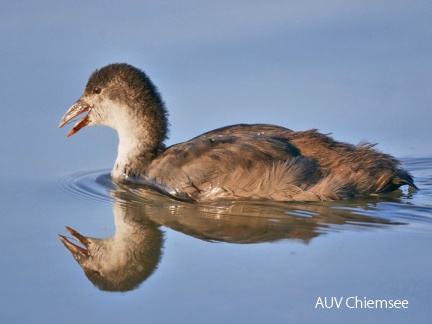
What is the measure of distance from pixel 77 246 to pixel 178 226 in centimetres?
92

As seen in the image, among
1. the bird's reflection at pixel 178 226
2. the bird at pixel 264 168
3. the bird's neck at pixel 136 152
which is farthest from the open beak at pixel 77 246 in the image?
the bird's neck at pixel 136 152

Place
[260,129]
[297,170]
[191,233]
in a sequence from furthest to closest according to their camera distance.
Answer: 1. [260,129]
2. [297,170]
3. [191,233]

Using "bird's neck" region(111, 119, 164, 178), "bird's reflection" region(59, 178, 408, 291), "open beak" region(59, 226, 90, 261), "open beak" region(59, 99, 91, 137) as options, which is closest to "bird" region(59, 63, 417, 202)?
"bird's neck" region(111, 119, 164, 178)

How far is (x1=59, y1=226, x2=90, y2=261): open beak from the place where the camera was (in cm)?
747

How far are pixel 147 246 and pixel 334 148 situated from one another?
2.33 meters

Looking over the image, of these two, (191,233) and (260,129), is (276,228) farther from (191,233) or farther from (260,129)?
(260,129)

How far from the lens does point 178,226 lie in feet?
26.5

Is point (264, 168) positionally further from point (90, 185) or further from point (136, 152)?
point (90, 185)

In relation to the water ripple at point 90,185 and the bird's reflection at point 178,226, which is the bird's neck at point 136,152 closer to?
the water ripple at point 90,185

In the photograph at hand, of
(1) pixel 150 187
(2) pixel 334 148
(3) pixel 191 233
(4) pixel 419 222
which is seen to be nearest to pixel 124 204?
(1) pixel 150 187

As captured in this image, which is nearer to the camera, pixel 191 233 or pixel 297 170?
pixel 191 233

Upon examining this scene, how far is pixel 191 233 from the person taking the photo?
787 cm

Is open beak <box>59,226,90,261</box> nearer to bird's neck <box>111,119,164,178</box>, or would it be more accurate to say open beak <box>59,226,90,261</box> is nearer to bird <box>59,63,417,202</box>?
bird <box>59,63,417,202</box>

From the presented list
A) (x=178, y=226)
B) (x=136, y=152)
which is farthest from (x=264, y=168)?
(x=136, y=152)
